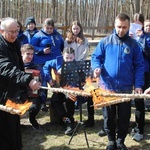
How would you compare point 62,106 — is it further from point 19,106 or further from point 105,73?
point 19,106

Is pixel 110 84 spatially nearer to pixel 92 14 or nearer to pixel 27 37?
pixel 27 37

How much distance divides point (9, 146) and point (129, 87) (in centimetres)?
184

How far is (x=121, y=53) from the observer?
3.92 m

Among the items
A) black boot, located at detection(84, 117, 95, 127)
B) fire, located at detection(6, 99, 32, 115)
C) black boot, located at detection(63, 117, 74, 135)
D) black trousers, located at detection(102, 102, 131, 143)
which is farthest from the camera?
black boot, located at detection(84, 117, 95, 127)

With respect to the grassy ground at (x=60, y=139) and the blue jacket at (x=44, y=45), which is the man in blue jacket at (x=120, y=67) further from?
the blue jacket at (x=44, y=45)

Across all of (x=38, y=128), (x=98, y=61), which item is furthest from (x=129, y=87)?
(x=38, y=128)

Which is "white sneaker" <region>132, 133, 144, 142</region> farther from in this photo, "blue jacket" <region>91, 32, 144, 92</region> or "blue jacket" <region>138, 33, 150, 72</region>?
"blue jacket" <region>138, 33, 150, 72</region>

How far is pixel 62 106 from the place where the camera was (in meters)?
5.26

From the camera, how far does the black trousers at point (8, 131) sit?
12.9 feet

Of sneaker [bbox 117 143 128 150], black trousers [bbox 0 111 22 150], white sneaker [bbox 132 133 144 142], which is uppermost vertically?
black trousers [bbox 0 111 22 150]

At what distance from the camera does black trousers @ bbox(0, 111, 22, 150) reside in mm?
3934

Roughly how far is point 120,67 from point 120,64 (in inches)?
1.6

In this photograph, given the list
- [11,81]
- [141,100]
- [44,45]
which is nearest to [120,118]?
[141,100]

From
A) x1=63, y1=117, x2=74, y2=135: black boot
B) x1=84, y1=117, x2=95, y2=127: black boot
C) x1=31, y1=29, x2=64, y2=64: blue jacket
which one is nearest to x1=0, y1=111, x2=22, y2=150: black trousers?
x1=63, y1=117, x2=74, y2=135: black boot
